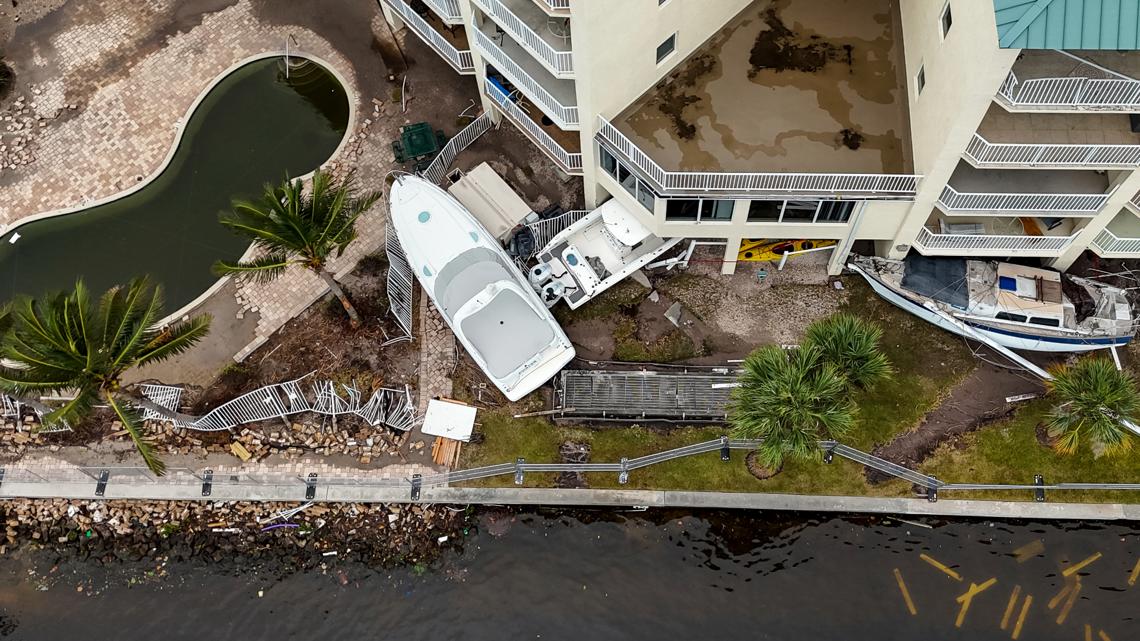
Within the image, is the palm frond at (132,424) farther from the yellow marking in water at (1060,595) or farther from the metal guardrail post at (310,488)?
the yellow marking in water at (1060,595)

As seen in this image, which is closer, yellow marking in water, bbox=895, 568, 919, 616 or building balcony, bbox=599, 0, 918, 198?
building balcony, bbox=599, 0, 918, 198

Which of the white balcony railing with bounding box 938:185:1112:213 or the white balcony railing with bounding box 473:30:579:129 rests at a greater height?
the white balcony railing with bounding box 473:30:579:129

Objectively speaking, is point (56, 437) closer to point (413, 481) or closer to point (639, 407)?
point (413, 481)

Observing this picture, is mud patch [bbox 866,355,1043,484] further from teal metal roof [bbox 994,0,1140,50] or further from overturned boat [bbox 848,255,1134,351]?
teal metal roof [bbox 994,0,1140,50]

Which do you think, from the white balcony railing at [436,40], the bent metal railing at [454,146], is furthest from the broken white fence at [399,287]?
the white balcony railing at [436,40]

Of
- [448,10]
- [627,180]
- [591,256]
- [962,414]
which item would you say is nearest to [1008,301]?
[962,414]

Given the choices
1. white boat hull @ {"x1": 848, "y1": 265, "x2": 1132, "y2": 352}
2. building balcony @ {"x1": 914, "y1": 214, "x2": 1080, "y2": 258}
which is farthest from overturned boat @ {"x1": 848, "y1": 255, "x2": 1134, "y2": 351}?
building balcony @ {"x1": 914, "y1": 214, "x2": 1080, "y2": 258}

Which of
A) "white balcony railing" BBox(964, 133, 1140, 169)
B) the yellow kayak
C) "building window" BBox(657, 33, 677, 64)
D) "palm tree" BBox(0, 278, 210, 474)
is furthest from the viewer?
the yellow kayak
